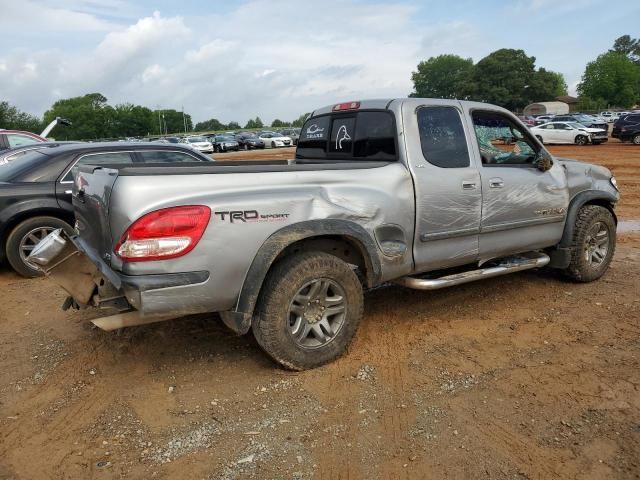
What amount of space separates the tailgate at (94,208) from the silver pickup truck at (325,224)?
2 cm

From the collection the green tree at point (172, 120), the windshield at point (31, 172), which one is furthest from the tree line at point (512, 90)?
the windshield at point (31, 172)

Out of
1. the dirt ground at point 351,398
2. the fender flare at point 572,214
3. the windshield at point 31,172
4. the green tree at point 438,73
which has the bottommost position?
the dirt ground at point 351,398

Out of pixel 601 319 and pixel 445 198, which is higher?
pixel 445 198

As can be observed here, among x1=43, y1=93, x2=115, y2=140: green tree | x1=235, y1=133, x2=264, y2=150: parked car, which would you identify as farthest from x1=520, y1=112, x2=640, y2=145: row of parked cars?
x1=43, y1=93, x2=115, y2=140: green tree

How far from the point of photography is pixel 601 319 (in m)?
4.48

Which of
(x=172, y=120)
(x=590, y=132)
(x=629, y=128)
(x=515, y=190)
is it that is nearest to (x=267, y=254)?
(x=515, y=190)

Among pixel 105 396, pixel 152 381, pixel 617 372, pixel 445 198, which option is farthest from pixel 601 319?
pixel 105 396

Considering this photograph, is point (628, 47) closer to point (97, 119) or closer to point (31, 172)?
point (97, 119)

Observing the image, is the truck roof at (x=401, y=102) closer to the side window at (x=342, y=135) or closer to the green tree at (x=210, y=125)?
the side window at (x=342, y=135)

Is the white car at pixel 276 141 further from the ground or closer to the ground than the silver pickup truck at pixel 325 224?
closer to the ground

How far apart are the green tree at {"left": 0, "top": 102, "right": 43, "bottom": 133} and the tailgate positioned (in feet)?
241

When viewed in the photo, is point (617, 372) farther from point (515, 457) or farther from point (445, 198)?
point (445, 198)

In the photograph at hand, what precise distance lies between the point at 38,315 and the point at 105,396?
2.02 metres

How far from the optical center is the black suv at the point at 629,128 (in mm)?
25781
